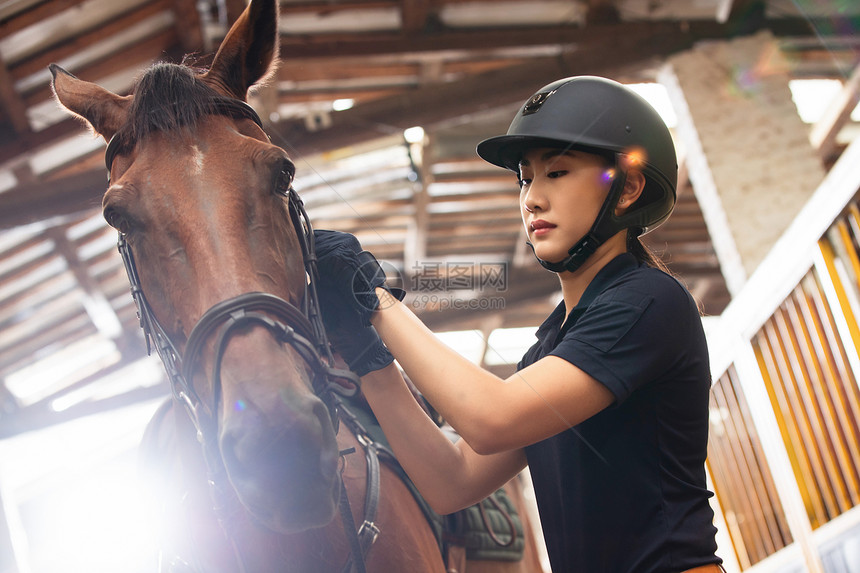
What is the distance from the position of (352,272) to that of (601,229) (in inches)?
19.9

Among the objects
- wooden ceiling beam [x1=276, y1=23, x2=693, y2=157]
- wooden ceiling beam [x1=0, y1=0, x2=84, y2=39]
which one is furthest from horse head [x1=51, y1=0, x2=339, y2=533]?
wooden ceiling beam [x1=276, y1=23, x2=693, y2=157]

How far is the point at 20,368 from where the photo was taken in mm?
7965

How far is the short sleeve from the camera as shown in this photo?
3.82 ft

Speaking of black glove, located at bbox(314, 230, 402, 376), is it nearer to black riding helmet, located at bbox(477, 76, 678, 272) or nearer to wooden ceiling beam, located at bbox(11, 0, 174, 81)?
black riding helmet, located at bbox(477, 76, 678, 272)

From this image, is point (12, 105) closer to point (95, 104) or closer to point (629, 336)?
point (95, 104)

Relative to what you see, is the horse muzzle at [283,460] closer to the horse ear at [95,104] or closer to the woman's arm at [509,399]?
the woman's arm at [509,399]

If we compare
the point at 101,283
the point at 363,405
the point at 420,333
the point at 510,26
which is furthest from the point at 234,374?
the point at 101,283

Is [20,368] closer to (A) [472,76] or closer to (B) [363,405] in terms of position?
(A) [472,76]

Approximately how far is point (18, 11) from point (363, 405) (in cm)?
437

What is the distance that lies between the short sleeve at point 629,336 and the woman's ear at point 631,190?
264mm

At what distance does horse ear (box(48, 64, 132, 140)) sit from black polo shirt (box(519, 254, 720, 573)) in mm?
1082

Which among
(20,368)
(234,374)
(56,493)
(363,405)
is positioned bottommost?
(234,374)

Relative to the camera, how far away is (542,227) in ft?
4.54

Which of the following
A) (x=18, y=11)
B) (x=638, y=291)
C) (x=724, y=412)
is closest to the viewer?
(x=638, y=291)
